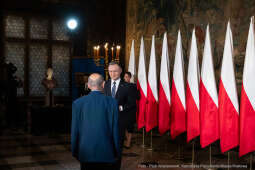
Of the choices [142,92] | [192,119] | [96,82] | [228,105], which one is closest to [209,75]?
[228,105]

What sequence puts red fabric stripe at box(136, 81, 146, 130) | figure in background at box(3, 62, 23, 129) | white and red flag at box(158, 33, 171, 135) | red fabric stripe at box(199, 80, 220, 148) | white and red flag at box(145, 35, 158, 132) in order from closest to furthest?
red fabric stripe at box(199, 80, 220, 148) → white and red flag at box(158, 33, 171, 135) → white and red flag at box(145, 35, 158, 132) → red fabric stripe at box(136, 81, 146, 130) → figure in background at box(3, 62, 23, 129)

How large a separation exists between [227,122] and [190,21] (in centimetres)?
391

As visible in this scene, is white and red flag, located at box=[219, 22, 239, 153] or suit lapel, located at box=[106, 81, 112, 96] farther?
suit lapel, located at box=[106, 81, 112, 96]

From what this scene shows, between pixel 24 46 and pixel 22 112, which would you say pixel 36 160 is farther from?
pixel 24 46

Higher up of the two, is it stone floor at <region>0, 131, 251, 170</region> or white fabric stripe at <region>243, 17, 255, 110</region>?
white fabric stripe at <region>243, 17, 255, 110</region>

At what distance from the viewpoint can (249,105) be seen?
456 centimetres

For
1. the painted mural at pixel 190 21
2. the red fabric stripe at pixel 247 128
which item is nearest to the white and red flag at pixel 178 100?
the painted mural at pixel 190 21

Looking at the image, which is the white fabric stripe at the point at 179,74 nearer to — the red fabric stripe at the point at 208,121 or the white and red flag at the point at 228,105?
the red fabric stripe at the point at 208,121

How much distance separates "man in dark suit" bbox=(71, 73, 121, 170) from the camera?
9.89 ft

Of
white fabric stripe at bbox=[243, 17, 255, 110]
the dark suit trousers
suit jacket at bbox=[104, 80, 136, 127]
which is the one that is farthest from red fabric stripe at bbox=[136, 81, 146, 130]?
the dark suit trousers

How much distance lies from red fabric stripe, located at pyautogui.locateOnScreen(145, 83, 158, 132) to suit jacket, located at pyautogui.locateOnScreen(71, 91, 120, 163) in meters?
3.80

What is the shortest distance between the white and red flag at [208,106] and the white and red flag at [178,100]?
0.69 meters

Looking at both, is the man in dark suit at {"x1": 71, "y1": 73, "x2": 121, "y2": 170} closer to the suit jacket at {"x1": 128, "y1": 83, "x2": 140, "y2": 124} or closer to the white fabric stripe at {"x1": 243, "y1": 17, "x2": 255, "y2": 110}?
the white fabric stripe at {"x1": 243, "y1": 17, "x2": 255, "y2": 110}

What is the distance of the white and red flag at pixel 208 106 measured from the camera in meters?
5.10
